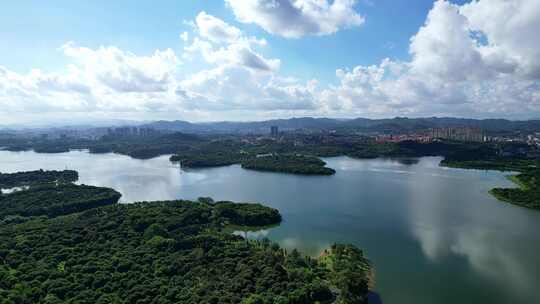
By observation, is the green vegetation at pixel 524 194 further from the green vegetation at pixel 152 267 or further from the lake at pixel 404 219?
the green vegetation at pixel 152 267

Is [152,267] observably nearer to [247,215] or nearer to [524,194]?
[247,215]

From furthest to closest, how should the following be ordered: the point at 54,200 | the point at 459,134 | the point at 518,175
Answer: the point at 459,134 → the point at 518,175 → the point at 54,200

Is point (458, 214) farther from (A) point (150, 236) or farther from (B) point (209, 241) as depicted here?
(A) point (150, 236)

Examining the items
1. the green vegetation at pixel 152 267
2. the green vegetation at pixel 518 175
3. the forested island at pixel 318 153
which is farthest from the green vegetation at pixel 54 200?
the green vegetation at pixel 518 175

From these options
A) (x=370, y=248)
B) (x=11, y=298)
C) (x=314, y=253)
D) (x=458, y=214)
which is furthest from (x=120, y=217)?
(x=458, y=214)

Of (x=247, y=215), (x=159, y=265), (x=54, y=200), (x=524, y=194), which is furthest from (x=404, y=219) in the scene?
(x=54, y=200)

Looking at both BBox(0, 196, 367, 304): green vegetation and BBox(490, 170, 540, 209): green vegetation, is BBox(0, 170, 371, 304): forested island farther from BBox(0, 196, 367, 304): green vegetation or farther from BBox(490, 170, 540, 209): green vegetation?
BBox(490, 170, 540, 209): green vegetation

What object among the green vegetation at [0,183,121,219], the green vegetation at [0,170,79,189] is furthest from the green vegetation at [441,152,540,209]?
the green vegetation at [0,170,79,189]

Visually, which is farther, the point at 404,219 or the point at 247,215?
the point at 404,219
